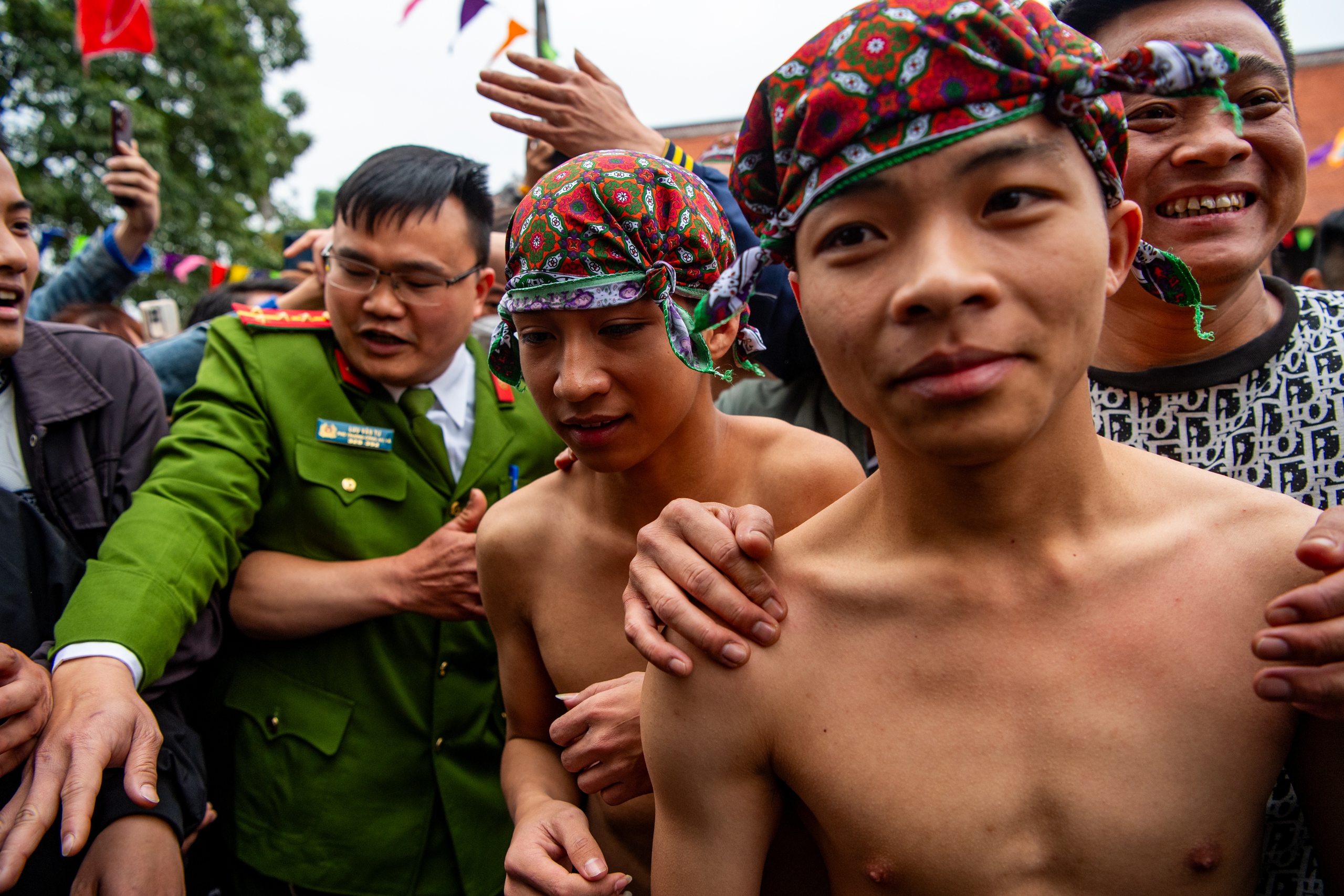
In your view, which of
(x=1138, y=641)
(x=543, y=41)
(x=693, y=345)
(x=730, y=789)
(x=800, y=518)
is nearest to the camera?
(x=1138, y=641)

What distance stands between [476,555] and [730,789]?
1.26m

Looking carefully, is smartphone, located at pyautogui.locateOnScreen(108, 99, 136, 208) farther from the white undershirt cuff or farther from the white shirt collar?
the white undershirt cuff

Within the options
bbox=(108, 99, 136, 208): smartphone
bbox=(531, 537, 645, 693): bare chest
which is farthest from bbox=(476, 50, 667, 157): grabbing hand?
bbox=(108, 99, 136, 208): smartphone

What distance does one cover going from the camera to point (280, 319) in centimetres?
319

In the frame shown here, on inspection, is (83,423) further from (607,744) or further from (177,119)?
(177,119)

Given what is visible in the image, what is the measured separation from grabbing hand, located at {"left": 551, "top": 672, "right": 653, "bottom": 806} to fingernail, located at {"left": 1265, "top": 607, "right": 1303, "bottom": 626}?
4.09 feet

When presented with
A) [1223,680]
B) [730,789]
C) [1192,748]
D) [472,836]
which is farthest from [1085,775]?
[472,836]

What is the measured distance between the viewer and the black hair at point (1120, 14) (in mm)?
2150

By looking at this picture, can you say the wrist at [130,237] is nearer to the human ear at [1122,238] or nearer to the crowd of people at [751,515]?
the crowd of people at [751,515]

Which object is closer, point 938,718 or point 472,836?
point 938,718

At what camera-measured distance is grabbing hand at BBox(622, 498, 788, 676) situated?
155 cm

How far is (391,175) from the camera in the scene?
120 inches

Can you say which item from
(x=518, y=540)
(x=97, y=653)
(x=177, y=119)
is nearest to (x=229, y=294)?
(x=97, y=653)

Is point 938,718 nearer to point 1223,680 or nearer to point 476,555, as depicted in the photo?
point 1223,680
